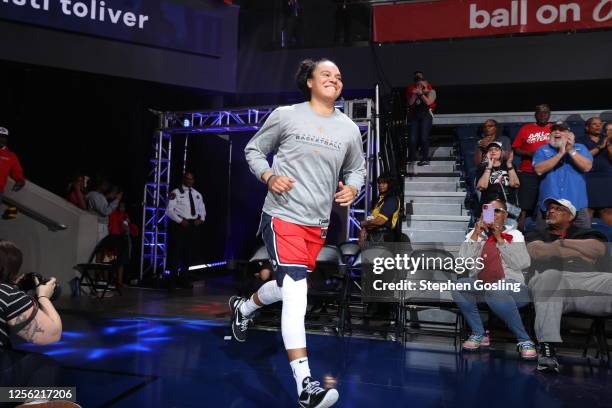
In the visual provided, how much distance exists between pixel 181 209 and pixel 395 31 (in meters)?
4.93

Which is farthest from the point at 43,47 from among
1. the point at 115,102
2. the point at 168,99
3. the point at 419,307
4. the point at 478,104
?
the point at 478,104

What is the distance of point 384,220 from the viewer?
5.61 meters

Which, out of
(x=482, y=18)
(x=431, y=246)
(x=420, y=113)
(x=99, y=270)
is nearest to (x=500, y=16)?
(x=482, y=18)

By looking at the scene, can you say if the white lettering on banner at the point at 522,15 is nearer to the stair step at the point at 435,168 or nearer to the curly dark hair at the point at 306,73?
the stair step at the point at 435,168

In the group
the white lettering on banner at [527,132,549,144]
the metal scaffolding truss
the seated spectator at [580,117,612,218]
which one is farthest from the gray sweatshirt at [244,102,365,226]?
the metal scaffolding truss

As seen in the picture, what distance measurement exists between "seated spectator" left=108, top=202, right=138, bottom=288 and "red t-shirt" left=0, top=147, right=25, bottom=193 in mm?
1412

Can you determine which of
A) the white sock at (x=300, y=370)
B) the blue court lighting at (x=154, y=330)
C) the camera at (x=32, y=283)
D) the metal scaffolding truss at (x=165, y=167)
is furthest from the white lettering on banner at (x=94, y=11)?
the white sock at (x=300, y=370)

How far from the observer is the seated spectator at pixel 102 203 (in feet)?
24.1

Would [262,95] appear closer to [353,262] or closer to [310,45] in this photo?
[310,45]

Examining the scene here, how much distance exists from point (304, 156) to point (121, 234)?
5285 mm

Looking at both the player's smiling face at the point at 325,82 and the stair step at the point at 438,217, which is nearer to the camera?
the player's smiling face at the point at 325,82

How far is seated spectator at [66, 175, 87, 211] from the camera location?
24.5 feet

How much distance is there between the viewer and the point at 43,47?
7406 millimetres

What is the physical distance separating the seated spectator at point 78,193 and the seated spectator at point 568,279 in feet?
20.0
